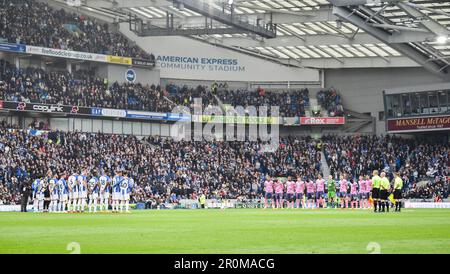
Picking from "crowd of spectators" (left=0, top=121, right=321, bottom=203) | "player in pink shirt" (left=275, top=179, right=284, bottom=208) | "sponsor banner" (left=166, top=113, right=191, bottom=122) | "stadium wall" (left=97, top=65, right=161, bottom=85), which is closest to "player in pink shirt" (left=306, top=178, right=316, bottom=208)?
"player in pink shirt" (left=275, top=179, right=284, bottom=208)

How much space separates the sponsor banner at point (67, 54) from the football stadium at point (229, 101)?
0.33 feet

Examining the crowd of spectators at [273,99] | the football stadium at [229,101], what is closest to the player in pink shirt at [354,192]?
the football stadium at [229,101]

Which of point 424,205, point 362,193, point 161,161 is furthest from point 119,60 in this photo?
point 362,193

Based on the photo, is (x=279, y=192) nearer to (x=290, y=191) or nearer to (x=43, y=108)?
(x=290, y=191)

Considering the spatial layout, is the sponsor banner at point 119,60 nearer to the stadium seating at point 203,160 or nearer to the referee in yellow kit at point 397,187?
the stadium seating at point 203,160

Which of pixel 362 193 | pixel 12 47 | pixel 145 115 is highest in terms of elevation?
pixel 12 47

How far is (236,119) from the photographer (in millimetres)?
78125

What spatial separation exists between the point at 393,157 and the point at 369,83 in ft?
34.4

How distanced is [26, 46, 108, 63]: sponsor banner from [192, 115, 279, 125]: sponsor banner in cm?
1006

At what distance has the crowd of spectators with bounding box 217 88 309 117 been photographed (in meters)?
80.8

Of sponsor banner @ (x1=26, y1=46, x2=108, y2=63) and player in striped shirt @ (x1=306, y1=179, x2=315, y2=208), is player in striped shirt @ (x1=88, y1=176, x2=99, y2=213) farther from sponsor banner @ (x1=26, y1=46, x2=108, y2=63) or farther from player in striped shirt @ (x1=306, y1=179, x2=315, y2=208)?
sponsor banner @ (x1=26, y1=46, x2=108, y2=63)

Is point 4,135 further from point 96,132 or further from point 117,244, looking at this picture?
point 117,244

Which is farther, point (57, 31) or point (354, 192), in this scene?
point (57, 31)

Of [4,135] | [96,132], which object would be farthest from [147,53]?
[4,135]
